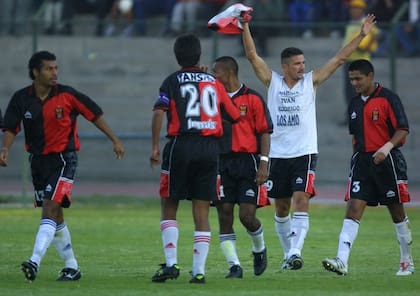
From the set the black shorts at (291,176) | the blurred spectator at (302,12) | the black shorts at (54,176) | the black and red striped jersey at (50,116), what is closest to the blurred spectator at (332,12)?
the blurred spectator at (302,12)

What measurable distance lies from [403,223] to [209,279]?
7.84ft

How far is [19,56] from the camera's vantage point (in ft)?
94.6

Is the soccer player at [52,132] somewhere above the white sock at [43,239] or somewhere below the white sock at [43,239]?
above

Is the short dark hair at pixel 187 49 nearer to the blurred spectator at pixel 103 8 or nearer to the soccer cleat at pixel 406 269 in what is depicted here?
the soccer cleat at pixel 406 269

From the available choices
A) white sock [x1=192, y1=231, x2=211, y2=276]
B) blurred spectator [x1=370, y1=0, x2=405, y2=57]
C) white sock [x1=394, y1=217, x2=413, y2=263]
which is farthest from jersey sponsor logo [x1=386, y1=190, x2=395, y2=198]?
blurred spectator [x1=370, y1=0, x2=405, y2=57]

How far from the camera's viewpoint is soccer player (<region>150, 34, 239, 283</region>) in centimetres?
1194

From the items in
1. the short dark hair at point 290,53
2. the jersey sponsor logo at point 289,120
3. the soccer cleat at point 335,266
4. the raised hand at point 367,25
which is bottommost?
the soccer cleat at point 335,266

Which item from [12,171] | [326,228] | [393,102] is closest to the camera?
[393,102]

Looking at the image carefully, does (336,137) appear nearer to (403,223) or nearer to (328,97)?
(328,97)

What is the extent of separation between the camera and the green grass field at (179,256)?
1177cm

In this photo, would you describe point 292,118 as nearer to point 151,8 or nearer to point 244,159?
point 244,159

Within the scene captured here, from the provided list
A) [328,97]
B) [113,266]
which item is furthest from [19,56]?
[113,266]

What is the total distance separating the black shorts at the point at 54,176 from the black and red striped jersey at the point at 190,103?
1.30 metres

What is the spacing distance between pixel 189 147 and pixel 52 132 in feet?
5.16
